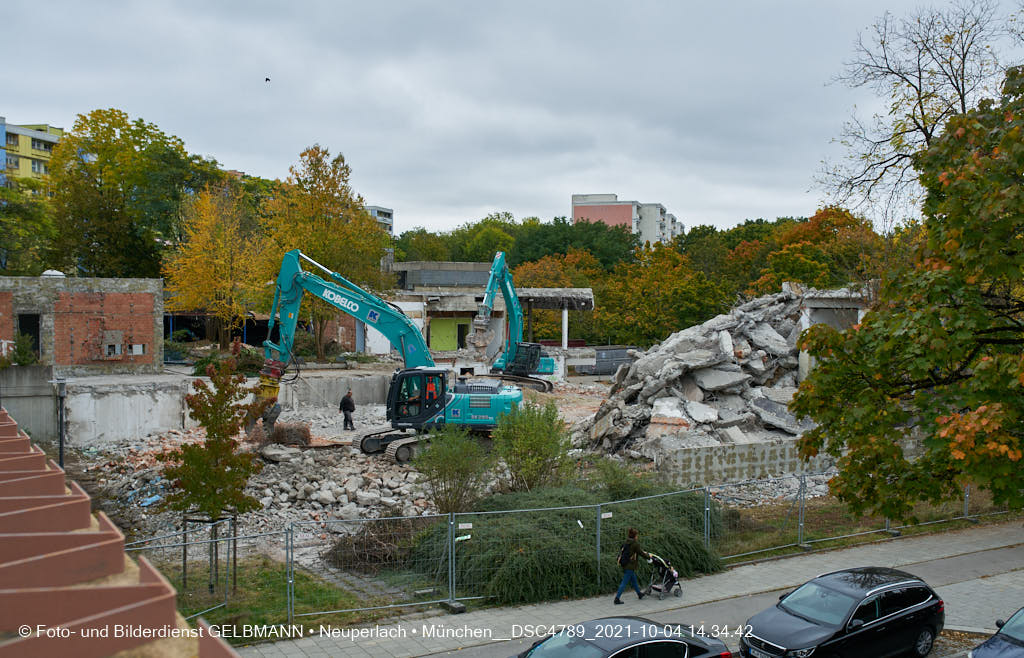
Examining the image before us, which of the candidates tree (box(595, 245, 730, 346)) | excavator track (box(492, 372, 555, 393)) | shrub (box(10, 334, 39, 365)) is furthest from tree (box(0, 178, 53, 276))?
tree (box(595, 245, 730, 346))

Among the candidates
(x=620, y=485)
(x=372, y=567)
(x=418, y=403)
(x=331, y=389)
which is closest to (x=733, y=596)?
(x=620, y=485)

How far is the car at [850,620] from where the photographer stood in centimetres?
1004

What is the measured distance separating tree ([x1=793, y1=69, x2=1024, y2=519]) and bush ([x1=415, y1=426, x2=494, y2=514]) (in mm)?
7483

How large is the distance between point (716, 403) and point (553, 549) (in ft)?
45.2

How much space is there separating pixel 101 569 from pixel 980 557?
16.6 m

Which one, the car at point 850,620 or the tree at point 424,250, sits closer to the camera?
the car at point 850,620

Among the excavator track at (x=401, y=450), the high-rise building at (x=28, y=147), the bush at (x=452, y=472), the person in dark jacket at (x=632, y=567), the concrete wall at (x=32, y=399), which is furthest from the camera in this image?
the high-rise building at (x=28, y=147)

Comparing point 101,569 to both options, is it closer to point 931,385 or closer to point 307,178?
point 931,385

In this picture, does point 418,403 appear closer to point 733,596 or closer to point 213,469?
point 213,469

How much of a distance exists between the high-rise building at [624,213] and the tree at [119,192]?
61093mm

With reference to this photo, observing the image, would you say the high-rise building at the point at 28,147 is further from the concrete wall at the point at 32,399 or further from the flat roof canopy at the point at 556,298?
the concrete wall at the point at 32,399

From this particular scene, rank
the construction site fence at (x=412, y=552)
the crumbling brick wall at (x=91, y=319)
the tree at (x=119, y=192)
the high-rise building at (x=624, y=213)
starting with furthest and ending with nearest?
the high-rise building at (x=624, y=213) < the tree at (x=119, y=192) < the crumbling brick wall at (x=91, y=319) < the construction site fence at (x=412, y=552)

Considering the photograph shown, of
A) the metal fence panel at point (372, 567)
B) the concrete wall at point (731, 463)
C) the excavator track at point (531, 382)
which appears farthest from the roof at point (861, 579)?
the excavator track at point (531, 382)

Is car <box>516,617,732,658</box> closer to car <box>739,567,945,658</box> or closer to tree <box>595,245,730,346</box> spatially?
car <box>739,567,945,658</box>
